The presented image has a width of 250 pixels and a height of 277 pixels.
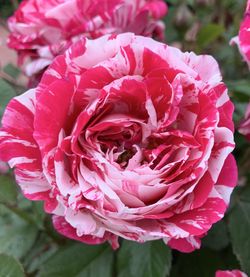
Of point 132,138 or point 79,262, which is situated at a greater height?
point 132,138

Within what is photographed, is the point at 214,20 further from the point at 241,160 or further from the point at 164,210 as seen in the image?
the point at 164,210

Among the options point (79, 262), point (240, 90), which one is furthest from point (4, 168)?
point (240, 90)

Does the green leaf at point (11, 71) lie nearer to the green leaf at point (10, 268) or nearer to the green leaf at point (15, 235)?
the green leaf at point (15, 235)

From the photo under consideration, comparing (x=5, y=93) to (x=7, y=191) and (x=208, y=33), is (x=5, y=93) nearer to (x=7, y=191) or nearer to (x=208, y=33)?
(x=7, y=191)

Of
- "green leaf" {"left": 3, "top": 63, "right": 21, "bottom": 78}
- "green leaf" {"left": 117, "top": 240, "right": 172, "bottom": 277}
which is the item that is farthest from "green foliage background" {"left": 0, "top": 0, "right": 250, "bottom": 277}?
"green leaf" {"left": 3, "top": 63, "right": 21, "bottom": 78}

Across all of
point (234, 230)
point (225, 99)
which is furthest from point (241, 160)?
point (225, 99)

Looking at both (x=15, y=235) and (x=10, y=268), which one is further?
(x=15, y=235)
